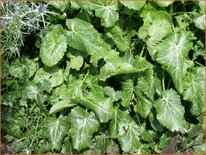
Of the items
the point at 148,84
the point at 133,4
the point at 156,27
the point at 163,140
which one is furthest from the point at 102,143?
the point at 133,4

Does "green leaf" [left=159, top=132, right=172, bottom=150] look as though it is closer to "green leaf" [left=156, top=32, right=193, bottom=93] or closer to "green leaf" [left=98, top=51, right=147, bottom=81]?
"green leaf" [left=156, top=32, right=193, bottom=93]

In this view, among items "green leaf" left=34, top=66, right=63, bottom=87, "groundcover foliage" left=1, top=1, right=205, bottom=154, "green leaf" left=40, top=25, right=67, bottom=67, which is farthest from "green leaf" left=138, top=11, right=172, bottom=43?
"green leaf" left=34, top=66, right=63, bottom=87

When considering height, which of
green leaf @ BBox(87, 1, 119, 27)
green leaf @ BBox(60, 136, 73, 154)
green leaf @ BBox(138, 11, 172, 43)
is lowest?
green leaf @ BBox(60, 136, 73, 154)

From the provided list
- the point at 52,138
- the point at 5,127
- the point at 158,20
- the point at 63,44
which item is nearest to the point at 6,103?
the point at 5,127

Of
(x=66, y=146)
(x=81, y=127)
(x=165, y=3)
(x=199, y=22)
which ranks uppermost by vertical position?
(x=165, y=3)

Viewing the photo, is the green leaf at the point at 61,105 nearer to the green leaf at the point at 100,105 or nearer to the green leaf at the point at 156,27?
the green leaf at the point at 100,105

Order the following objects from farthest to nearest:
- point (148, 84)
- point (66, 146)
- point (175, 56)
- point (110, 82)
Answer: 1. point (110, 82)
2. point (66, 146)
3. point (148, 84)
4. point (175, 56)

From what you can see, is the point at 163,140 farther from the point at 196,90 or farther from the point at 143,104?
the point at 196,90
